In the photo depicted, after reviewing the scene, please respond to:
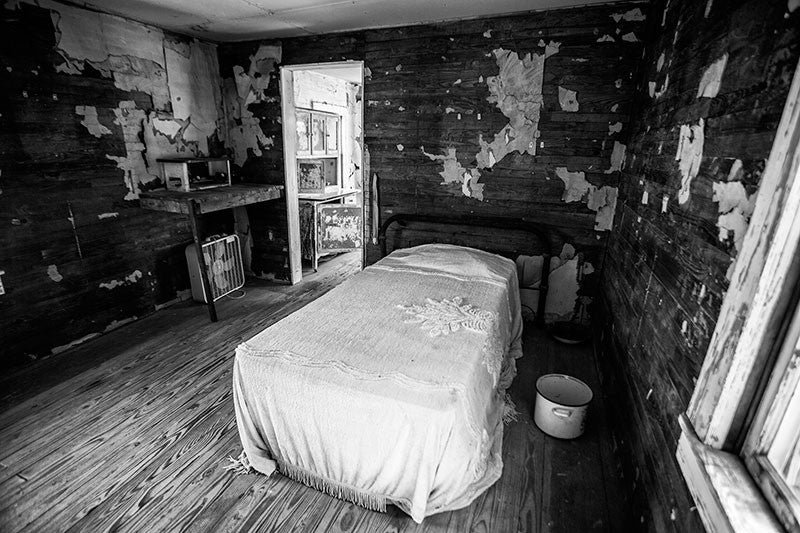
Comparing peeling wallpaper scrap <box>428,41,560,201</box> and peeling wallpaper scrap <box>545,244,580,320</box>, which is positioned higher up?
peeling wallpaper scrap <box>428,41,560,201</box>

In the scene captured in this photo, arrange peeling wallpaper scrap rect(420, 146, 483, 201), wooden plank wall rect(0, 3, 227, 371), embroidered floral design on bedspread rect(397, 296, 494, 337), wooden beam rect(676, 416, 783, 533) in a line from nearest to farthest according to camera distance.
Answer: wooden beam rect(676, 416, 783, 533) → embroidered floral design on bedspread rect(397, 296, 494, 337) → wooden plank wall rect(0, 3, 227, 371) → peeling wallpaper scrap rect(420, 146, 483, 201)

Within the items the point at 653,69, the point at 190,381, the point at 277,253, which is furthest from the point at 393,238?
the point at 653,69

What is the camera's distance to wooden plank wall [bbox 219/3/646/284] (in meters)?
2.80

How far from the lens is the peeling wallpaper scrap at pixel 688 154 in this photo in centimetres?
146

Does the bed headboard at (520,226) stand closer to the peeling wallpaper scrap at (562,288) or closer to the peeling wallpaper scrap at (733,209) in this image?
the peeling wallpaper scrap at (562,288)

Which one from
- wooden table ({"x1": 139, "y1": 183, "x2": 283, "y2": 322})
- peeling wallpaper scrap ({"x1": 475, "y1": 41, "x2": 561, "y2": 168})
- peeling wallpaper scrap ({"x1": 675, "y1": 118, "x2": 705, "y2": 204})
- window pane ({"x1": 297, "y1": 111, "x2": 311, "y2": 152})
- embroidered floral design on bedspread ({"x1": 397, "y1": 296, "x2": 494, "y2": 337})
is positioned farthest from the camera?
window pane ({"x1": 297, "y1": 111, "x2": 311, "y2": 152})

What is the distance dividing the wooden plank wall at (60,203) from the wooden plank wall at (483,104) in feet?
5.02

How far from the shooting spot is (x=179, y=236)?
3.75m

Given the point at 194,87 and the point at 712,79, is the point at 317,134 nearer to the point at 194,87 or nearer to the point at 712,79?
the point at 194,87

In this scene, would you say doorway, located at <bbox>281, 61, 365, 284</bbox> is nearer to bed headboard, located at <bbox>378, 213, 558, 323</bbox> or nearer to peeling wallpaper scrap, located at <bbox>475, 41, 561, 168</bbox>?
bed headboard, located at <bbox>378, 213, 558, 323</bbox>

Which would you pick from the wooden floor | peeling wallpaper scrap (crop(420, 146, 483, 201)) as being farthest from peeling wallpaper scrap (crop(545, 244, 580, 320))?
peeling wallpaper scrap (crop(420, 146, 483, 201))

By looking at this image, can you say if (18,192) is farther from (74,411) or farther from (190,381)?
(190,381)

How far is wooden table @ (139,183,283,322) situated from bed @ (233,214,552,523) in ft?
5.28

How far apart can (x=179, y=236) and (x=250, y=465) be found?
2.69 meters
